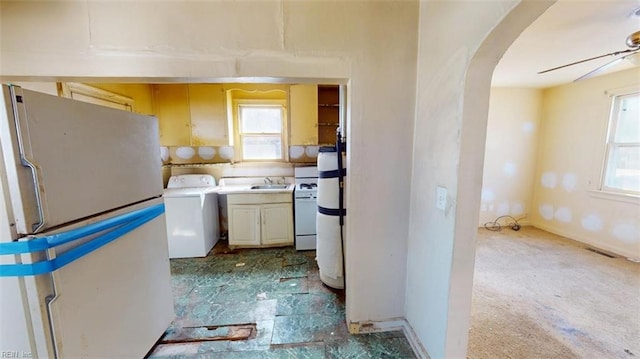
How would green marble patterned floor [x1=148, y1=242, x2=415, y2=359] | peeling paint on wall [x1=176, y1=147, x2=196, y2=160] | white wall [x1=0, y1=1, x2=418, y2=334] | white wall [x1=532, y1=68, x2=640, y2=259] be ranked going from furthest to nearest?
peeling paint on wall [x1=176, y1=147, x2=196, y2=160], white wall [x1=532, y1=68, x2=640, y2=259], green marble patterned floor [x1=148, y1=242, x2=415, y2=359], white wall [x1=0, y1=1, x2=418, y2=334]

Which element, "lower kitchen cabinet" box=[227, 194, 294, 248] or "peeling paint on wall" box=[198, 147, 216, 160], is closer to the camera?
"lower kitchen cabinet" box=[227, 194, 294, 248]

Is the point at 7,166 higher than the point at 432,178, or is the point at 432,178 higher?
the point at 7,166

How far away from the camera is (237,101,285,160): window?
13.1 feet

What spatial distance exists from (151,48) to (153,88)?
8.36 feet

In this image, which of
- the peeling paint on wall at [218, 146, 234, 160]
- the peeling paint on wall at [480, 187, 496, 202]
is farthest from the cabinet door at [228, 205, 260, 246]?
the peeling paint on wall at [480, 187, 496, 202]

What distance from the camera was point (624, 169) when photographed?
3.36 metres

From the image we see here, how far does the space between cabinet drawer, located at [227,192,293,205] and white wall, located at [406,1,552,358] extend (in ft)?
6.87

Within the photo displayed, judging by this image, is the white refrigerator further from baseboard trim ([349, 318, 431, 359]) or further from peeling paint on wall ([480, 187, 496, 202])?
peeling paint on wall ([480, 187, 496, 202])

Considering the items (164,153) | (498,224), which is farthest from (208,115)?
(498,224)

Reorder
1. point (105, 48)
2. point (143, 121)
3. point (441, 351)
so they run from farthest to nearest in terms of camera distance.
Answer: point (143, 121), point (105, 48), point (441, 351)

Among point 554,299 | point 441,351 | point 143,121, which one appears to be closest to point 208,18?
point 143,121

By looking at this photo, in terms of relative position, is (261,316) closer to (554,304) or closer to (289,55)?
(289,55)

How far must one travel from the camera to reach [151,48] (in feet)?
5.16

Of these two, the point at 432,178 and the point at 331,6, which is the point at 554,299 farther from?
the point at 331,6
